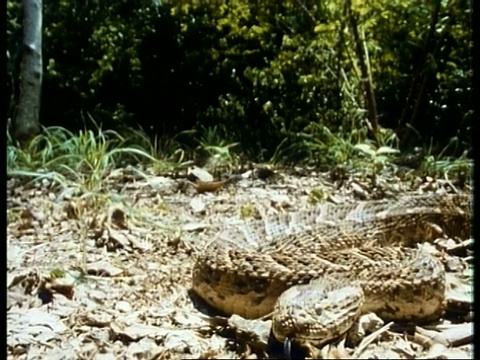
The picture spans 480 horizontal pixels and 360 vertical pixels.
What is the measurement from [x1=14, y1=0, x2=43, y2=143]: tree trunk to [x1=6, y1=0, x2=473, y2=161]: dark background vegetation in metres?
0.01

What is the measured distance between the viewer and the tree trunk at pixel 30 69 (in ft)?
5.81

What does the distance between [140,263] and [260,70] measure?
0.45 metres

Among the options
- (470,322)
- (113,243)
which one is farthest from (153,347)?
(470,322)

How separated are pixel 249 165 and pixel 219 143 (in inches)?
3.0

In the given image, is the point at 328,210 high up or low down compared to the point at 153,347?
up

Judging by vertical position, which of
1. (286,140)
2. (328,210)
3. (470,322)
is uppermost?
(286,140)

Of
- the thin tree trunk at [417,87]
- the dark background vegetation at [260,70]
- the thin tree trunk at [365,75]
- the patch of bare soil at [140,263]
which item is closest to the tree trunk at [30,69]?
the dark background vegetation at [260,70]

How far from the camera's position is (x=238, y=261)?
1627 millimetres

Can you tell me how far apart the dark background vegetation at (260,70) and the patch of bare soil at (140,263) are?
0.31 feet

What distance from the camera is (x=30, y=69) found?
5.84 feet

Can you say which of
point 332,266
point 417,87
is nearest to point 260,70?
point 417,87

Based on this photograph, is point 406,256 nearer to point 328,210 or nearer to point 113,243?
point 328,210

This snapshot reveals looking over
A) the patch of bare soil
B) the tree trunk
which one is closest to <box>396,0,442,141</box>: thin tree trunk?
the patch of bare soil

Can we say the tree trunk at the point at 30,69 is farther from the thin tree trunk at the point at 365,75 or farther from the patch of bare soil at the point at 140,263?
the thin tree trunk at the point at 365,75
